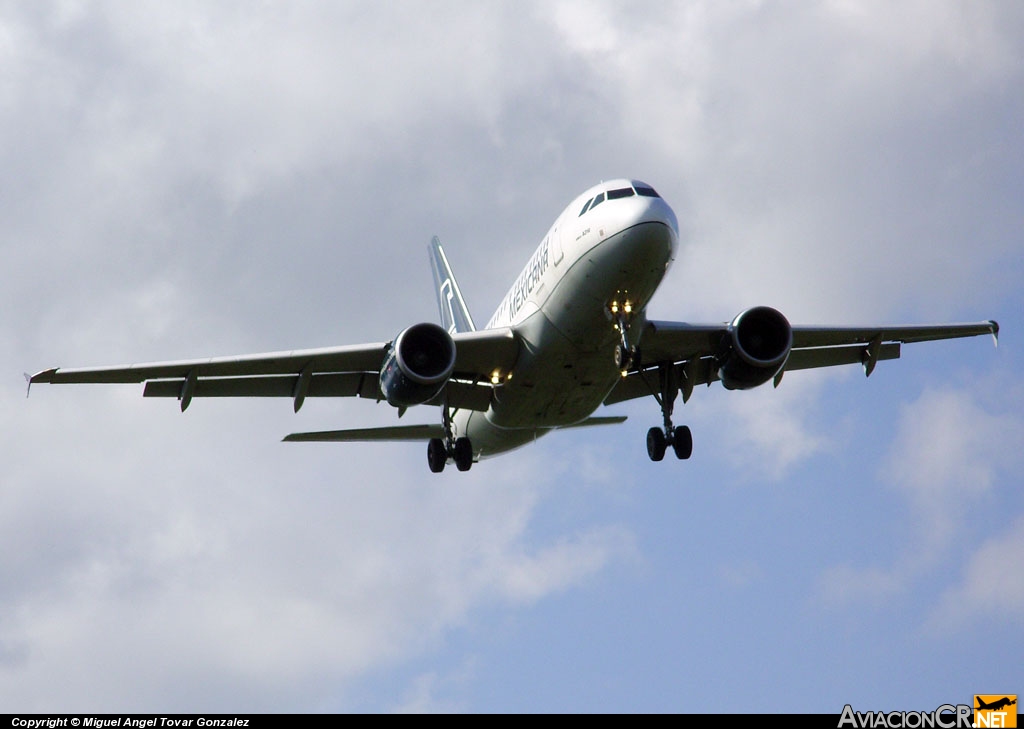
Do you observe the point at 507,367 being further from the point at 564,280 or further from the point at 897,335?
the point at 897,335

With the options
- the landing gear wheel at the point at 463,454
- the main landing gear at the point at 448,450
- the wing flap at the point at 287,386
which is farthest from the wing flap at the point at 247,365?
the landing gear wheel at the point at 463,454

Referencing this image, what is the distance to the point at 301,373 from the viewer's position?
102ft

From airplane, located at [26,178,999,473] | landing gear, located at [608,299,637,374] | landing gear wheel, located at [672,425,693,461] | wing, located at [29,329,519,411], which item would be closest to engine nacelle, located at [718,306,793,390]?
airplane, located at [26,178,999,473]

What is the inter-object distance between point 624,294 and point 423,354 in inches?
198

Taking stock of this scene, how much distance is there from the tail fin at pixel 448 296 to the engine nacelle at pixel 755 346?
508 inches

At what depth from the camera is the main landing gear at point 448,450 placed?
3266 centimetres

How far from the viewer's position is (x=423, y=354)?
2894 centimetres

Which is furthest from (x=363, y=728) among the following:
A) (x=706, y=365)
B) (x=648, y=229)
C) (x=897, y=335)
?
(x=897, y=335)

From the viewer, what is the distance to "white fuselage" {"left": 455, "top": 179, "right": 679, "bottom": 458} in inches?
1037

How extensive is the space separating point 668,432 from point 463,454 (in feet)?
17.5

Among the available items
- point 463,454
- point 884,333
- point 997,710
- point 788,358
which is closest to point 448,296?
point 463,454

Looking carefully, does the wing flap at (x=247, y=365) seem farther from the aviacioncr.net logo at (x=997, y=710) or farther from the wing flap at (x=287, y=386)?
the aviacioncr.net logo at (x=997, y=710)

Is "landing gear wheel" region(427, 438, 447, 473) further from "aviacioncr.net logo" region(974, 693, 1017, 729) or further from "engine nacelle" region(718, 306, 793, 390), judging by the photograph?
"aviacioncr.net logo" region(974, 693, 1017, 729)

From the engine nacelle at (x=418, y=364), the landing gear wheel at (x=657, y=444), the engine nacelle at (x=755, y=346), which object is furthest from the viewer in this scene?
the landing gear wheel at (x=657, y=444)
